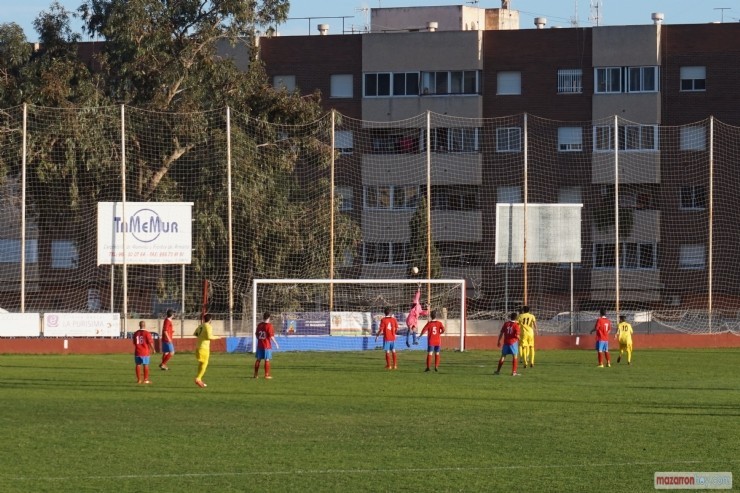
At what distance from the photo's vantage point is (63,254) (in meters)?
55.0

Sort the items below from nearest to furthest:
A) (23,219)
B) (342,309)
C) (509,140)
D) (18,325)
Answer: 1. (18,325)
2. (23,219)
3. (342,309)
4. (509,140)

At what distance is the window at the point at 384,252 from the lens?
6500 cm

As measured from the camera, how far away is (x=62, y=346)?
44.3 m

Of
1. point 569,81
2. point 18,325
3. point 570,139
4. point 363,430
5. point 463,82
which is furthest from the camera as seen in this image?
point 463,82

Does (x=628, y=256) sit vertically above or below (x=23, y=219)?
below

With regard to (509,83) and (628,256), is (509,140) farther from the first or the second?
(628,256)

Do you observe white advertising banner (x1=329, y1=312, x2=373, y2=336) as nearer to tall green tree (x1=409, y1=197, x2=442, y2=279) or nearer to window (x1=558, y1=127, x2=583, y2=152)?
tall green tree (x1=409, y1=197, x2=442, y2=279)

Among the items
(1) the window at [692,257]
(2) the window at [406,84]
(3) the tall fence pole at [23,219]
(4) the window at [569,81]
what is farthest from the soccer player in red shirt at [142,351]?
(4) the window at [569,81]

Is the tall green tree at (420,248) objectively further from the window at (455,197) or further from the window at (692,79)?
the window at (692,79)

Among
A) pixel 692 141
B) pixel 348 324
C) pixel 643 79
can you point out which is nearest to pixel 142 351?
pixel 348 324

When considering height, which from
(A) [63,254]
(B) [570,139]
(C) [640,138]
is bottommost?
(A) [63,254]

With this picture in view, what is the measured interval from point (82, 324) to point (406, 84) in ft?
104

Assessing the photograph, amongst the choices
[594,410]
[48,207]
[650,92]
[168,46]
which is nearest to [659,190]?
[650,92]

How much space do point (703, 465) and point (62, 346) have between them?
3135 cm
